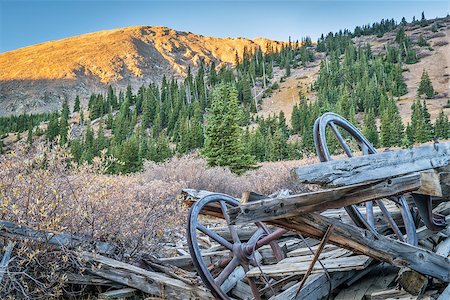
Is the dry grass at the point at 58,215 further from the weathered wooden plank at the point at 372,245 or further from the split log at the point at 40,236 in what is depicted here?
the weathered wooden plank at the point at 372,245

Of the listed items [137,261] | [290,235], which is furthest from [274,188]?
[137,261]

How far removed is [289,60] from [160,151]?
2985 inches

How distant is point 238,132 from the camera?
926 inches

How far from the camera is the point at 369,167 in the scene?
3.39 metres

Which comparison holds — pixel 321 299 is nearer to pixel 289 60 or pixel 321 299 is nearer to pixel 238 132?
pixel 238 132


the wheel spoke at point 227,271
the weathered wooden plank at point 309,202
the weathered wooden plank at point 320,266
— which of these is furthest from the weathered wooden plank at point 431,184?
the wheel spoke at point 227,271

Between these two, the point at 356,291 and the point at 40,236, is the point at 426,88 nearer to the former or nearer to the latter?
the point at 356,291

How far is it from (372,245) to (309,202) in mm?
1123

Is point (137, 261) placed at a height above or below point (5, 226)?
below

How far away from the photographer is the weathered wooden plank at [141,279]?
498cm

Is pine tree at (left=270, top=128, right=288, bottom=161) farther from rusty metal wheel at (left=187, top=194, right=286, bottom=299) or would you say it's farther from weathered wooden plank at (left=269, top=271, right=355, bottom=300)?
weathered wooden plank at (left=269, top=271, right=355, bottom=300)

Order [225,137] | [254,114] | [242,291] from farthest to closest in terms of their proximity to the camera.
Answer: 1. [254,114]
2. [225,137]
3. [242,291]

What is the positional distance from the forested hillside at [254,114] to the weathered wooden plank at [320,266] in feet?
14.2

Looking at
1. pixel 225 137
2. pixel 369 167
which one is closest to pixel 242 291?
pixel 369 167
